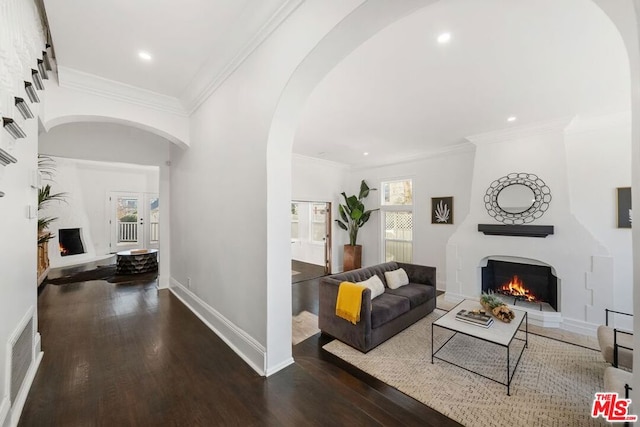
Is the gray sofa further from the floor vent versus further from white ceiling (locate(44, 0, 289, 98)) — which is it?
white ceiling (locate(44, 0, 289, 98))

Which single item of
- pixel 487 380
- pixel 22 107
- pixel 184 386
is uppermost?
pixel 22 107

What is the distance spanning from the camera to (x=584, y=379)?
2.44 metres

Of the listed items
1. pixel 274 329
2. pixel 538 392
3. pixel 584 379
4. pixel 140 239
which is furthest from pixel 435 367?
pixel 140 239

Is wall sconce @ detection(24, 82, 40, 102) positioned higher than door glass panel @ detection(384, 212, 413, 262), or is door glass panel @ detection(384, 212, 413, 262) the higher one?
wall sconce @ detection(24, 82, 40, 102)

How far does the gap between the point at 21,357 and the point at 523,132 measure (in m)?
6.33

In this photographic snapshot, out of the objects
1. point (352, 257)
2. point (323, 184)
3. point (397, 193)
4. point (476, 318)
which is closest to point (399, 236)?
point (397, 193)

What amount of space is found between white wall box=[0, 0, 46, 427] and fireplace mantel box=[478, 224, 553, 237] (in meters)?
5.45

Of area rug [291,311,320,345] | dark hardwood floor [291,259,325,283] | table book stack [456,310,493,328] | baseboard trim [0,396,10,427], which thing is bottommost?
dark hardwood floor [291,259,325,283]

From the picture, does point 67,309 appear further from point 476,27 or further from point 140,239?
point 476,27

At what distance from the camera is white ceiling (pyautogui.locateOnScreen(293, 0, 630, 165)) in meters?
1.85

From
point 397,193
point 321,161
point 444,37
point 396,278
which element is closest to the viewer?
point 444,37

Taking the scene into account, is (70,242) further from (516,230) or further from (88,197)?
(516,230)

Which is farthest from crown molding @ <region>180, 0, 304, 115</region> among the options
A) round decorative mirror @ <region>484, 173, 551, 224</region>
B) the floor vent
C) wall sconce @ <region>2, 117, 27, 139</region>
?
round decorative mirror @ <region>484, 173, 551, 224</region>

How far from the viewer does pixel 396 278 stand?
3930 mm
